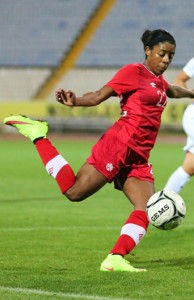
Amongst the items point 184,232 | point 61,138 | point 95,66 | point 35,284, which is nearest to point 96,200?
point 184,232

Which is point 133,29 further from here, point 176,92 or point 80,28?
→ point 176,92

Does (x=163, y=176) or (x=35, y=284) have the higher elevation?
(x=35, y=284)

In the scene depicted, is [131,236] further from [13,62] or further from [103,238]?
[13,62]

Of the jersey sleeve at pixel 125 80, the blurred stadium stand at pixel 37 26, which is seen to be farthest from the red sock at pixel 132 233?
the blurred stadium stand at pixel 37 26

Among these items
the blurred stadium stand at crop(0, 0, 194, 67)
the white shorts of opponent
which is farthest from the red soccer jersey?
the blurred stadium stand at crop(0, 0, 194, 67)

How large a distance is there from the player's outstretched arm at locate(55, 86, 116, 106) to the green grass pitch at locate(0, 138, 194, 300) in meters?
1.34

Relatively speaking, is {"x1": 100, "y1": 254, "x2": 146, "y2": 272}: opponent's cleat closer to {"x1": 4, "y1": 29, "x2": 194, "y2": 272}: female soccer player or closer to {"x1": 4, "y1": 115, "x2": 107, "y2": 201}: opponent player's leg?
{"x1": 4, "y1": 29, "x2": 194, "y2": 272}: female soccer player

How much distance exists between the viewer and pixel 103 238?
7.82 m

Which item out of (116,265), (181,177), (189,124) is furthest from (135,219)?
(189,124)

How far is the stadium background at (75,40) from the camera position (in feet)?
122

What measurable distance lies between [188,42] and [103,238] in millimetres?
30604

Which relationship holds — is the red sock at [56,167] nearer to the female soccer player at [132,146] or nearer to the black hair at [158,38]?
the female soccer player at [132,146]

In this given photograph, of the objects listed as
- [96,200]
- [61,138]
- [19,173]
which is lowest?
[61,138]

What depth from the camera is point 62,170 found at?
6.05 m
